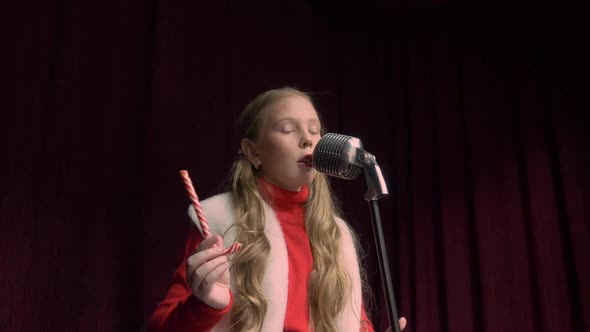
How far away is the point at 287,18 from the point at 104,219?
1.35m

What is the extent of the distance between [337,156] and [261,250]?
0.35m

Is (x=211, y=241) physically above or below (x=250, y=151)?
below

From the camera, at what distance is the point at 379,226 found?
2.40ft

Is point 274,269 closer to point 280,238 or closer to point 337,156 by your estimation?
point 280,238

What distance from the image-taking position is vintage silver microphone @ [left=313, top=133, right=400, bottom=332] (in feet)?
2.38

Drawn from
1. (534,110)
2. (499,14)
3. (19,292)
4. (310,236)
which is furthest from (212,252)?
(499,14)

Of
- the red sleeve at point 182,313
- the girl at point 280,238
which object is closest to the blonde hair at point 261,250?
the girl at point 280,238

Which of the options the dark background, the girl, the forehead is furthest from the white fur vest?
the dark background

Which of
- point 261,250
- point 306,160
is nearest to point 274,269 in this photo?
point 261,250

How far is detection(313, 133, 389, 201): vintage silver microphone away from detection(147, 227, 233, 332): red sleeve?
30 centimetres

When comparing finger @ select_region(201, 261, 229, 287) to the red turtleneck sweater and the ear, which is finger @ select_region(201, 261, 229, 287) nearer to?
the red turtleneck sweater

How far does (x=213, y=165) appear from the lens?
168 centimetres

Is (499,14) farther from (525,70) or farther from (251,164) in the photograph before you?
(251,164)

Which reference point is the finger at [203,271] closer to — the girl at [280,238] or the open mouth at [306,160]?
the girl at [280,238]
